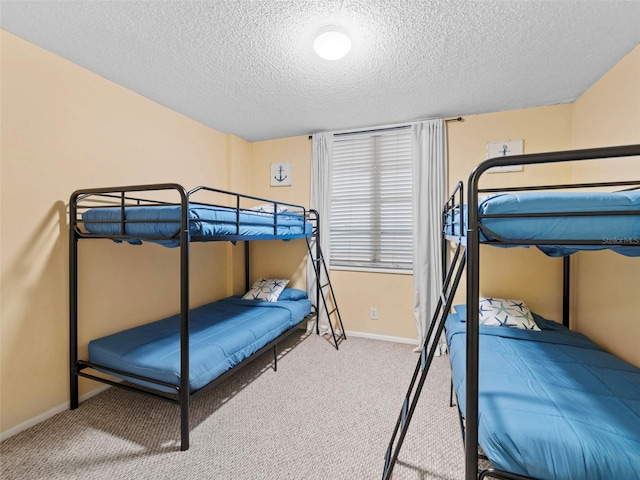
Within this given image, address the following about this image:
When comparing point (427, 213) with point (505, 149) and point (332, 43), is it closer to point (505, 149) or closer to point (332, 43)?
point (505, 149)

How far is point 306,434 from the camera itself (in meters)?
1.73

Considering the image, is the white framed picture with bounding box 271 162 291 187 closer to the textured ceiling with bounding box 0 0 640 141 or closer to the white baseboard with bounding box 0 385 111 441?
the textured ceiling with bounding box 0 0 640 141

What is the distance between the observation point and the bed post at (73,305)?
1.94 m

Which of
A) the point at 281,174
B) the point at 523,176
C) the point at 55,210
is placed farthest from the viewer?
the point at 281,174

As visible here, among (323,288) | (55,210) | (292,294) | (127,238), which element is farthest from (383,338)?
(55,210)

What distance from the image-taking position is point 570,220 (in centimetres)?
95

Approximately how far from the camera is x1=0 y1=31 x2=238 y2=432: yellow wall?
1.72 metres

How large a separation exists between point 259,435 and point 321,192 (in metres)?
2.42

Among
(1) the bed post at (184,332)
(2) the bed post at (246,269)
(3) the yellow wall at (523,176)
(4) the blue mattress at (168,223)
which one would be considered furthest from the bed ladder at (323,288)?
(1) the bed post at (184,332)

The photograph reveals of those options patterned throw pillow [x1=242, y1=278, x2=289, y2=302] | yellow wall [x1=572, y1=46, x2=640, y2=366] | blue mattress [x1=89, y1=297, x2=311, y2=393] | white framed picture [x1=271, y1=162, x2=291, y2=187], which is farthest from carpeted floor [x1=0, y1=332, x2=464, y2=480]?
white framed picture [x1=271, y1=162, x2=291, y2=187]

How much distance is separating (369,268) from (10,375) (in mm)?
2901

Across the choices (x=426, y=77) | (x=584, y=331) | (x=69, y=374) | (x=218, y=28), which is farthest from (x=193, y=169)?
(x=584, y=331)

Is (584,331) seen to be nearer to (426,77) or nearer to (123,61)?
(426,77)

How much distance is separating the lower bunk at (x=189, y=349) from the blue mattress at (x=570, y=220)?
67.1 inches
